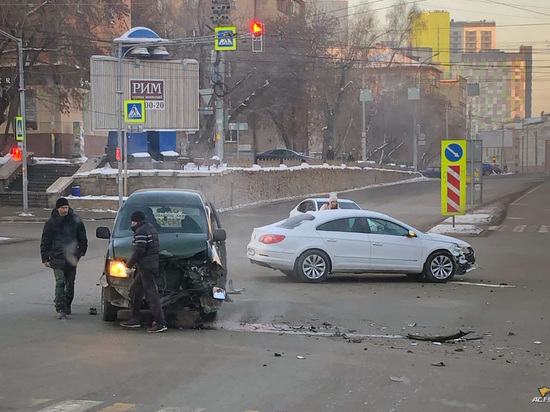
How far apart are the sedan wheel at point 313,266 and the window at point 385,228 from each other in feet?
3.82

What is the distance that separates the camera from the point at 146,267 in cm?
1007

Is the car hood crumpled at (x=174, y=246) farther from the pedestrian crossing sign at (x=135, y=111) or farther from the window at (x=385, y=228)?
the pedestrian crossing sign at (x=135, y=111)

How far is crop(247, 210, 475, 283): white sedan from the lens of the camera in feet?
50.8

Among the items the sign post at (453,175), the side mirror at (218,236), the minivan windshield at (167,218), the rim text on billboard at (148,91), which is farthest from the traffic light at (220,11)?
the side mirror at (218,236)

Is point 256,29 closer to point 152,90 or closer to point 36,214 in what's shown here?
point 36,214

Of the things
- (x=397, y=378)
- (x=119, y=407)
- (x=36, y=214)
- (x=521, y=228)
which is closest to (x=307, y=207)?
(x=521, y=228)

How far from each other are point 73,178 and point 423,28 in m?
46.7

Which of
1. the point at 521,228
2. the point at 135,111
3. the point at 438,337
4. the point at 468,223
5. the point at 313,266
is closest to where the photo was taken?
the point at 438,337

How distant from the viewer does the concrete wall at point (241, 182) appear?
1419 inches

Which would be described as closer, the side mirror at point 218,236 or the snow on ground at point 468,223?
the side mirror at point 218,236

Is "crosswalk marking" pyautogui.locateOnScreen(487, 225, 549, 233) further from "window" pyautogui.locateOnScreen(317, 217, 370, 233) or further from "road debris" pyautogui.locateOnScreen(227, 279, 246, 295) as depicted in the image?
"road debris" pyautogui.locateOnScreen(227, 279, 246, 295)

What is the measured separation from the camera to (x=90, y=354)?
8672 millimetres

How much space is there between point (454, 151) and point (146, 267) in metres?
16.9

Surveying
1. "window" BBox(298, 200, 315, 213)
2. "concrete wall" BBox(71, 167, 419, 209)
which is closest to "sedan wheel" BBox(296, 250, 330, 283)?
"window" BBox(298, 200, 315, 213)
